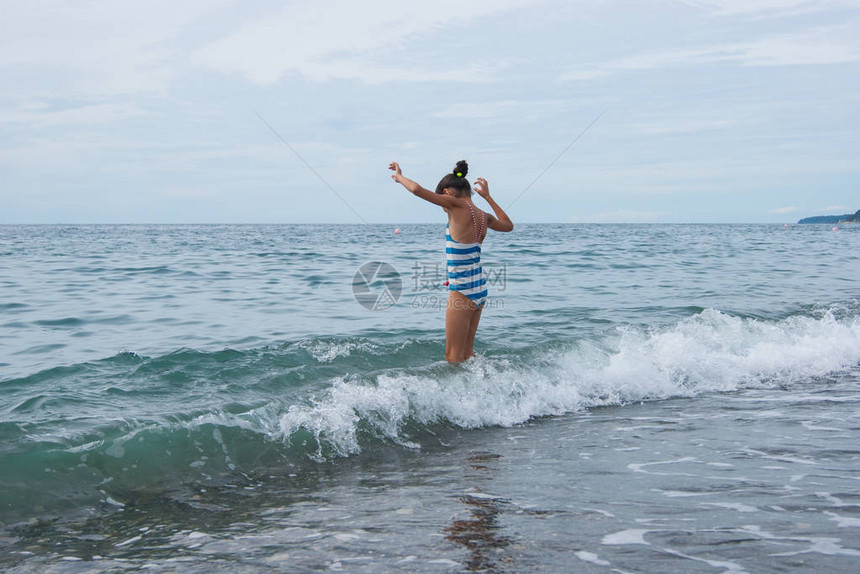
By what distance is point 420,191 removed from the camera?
646 cm

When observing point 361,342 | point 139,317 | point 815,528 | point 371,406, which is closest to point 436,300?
point 361,342

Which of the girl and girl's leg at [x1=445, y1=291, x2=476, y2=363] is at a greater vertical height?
the girl

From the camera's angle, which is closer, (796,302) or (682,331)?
(682,331)

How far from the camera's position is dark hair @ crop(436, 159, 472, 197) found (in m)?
7.26

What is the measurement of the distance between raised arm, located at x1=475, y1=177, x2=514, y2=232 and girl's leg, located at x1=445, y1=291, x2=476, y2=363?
0.88 m

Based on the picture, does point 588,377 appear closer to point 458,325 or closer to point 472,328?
point 472,328

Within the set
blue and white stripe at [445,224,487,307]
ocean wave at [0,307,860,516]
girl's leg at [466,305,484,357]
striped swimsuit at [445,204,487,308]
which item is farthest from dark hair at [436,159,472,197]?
ocean wave at [0,307,860,516]

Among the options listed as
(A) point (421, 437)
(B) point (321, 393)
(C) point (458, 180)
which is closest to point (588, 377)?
(A) point (421, 437)

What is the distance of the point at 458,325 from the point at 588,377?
1.89 meters

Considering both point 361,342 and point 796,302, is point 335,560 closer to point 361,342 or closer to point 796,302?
point 361,342

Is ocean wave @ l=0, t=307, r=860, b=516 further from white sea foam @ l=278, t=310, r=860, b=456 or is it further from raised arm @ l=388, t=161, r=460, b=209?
raised arm @ l=388, t=161, r=460, b=209

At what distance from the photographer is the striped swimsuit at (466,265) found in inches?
292

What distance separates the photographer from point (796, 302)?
14242 millimetres

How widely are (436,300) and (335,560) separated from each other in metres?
11.0
